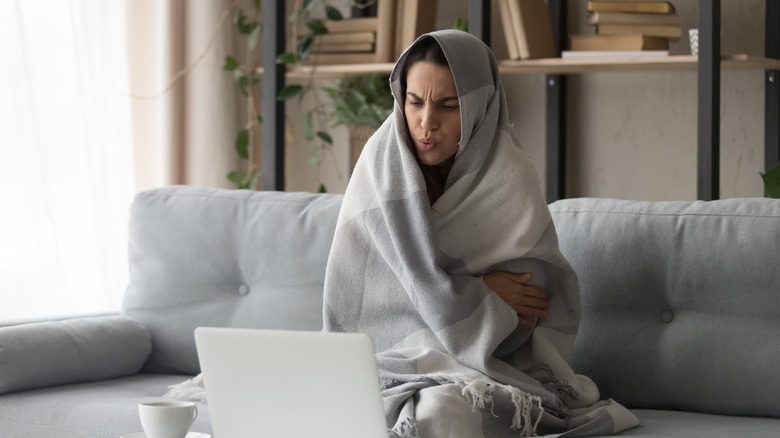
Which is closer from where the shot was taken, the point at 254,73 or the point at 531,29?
the point at 531,29

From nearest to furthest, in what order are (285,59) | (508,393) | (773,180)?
(508,393) < (773,180) < (285,59)

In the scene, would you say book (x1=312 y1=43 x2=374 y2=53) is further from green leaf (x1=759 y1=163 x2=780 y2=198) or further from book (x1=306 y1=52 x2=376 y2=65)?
green leaf (x1=759 y1=163 x2=780 y2=198)

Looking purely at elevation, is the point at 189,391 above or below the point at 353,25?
below

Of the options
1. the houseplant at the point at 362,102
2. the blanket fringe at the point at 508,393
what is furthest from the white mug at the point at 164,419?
the houseplant at the point at 362,102

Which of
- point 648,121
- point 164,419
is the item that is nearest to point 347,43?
point 648,121

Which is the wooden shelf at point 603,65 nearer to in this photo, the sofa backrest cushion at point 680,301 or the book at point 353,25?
the book at point 353,25

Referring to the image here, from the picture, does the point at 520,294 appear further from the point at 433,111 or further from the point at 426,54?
the point at 426,54

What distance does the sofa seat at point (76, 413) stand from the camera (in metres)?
1.91

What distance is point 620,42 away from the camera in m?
2.61

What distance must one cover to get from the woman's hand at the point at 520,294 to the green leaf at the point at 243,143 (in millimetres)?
1577

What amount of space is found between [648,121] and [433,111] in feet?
Result: 4.48

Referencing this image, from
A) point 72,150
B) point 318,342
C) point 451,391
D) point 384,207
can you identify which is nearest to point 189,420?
point 318,342

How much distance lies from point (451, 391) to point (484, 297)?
9.1 inches

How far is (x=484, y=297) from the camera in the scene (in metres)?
1.78
